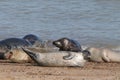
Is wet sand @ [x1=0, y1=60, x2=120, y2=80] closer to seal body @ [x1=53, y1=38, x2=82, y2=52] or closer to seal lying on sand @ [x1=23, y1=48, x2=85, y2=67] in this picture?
seal lying on sand @ [x1=23, y1=48, x2=85, y2=67]

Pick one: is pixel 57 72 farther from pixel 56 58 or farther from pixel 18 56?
pixel 18 56

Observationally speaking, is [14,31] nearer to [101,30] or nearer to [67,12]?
[101,30]

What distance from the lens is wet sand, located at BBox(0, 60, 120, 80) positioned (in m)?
9.02

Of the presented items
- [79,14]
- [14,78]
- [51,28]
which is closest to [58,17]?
[79,14]

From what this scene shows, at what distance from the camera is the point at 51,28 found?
16859 millimetres

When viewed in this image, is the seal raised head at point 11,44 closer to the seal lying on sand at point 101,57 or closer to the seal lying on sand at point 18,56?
the seal lying on sand at point 18,56

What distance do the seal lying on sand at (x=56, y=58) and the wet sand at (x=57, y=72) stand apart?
3.9 inches

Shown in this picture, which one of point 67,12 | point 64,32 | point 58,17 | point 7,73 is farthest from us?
point 67,12

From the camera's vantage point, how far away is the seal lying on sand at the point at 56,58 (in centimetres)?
1002

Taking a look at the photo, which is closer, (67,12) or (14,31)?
(14,31)

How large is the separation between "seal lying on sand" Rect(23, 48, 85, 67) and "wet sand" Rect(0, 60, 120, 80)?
10 cm

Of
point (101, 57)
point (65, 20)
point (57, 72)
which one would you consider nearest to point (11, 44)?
point (101, 57)

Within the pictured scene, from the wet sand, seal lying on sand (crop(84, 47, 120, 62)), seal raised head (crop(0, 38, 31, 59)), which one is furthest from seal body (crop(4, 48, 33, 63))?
seal lying on sand (crop(84, 47, 120, 62))

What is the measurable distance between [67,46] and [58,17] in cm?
861
